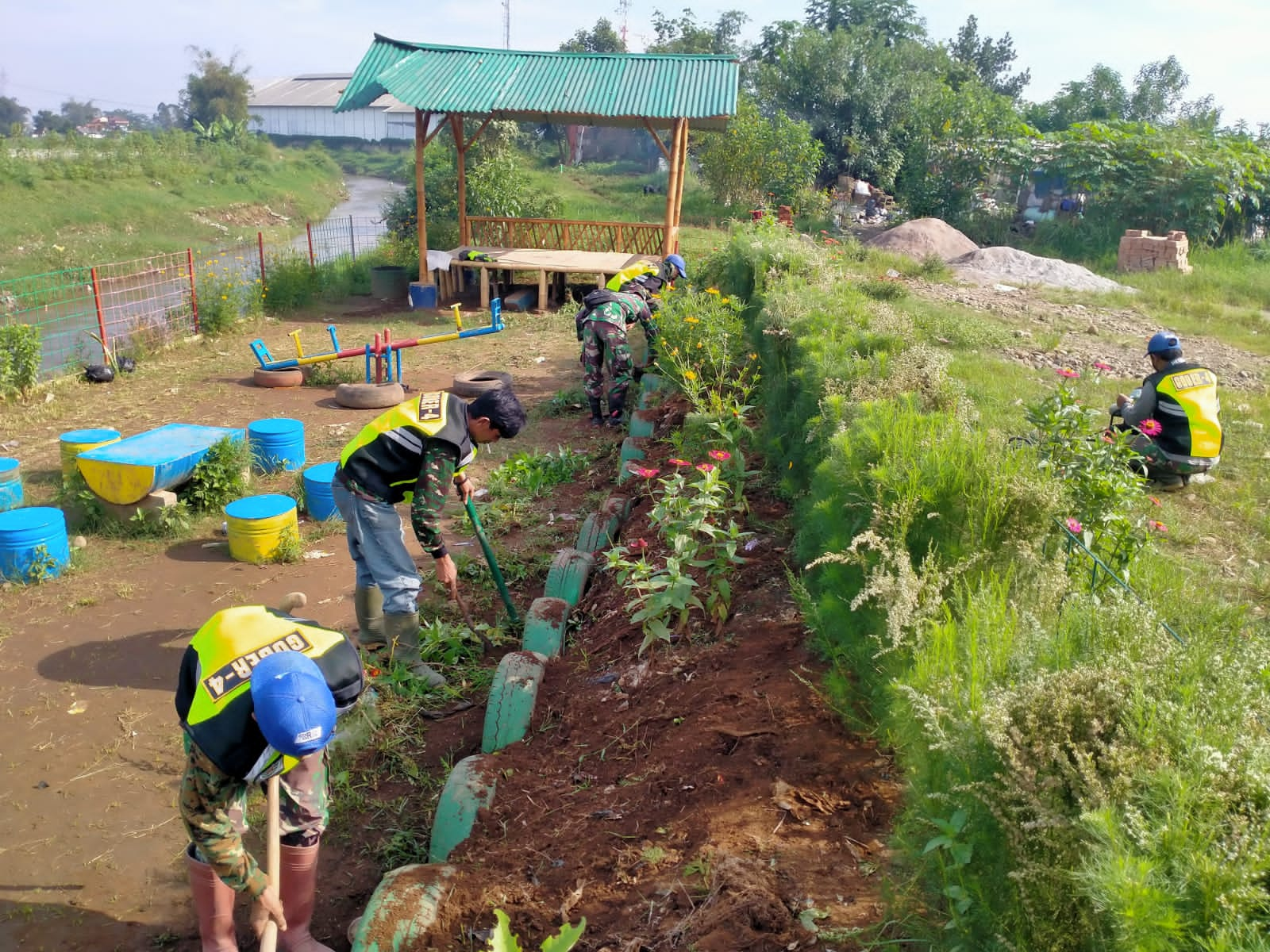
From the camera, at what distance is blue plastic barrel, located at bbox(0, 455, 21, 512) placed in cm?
673

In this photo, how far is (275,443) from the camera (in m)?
8.01

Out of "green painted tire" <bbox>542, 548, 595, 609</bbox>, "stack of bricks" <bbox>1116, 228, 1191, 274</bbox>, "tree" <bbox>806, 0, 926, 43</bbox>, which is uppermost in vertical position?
"tree" <bbox>806, 0, 926, 43</bbox>

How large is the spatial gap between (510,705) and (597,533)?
1877 mm

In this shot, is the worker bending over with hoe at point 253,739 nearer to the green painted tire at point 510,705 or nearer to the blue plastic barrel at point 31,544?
the green painted tire at point 510,705

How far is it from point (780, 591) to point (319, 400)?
746 centimetres

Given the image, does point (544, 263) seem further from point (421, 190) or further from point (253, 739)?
point (253, 739)

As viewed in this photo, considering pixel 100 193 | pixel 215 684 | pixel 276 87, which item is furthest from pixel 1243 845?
pixel 276 87

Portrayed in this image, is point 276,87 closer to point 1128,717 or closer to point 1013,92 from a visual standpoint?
point 1013,92

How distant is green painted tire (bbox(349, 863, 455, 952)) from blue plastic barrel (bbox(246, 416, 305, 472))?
218 inches

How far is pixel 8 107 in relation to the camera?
8469 cm

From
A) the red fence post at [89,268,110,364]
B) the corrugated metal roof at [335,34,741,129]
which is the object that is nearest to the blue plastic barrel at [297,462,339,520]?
the red fence post at [89,268,110,364]

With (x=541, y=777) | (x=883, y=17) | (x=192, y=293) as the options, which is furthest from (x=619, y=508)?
(x=883, y=17)

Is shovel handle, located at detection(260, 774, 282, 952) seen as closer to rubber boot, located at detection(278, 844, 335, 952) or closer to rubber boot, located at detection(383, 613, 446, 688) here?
rubber boot, located at detection(278, 844, 335, 952)

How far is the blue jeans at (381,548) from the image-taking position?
4.75 metres
